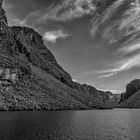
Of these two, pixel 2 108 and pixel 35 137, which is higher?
pixel 2 108

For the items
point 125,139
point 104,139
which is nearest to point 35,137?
point 104,139

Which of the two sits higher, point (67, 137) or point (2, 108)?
point (2, 108)

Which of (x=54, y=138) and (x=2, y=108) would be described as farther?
(x=2, y=108)

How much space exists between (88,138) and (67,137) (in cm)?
685

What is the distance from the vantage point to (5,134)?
2494 inches

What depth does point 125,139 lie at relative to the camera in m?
63.2

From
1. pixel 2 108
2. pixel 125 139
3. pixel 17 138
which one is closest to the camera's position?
pixel 17 138

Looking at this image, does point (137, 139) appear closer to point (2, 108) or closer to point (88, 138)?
point (88, 138)

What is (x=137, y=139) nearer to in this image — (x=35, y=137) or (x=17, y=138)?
(x=35, y=137)

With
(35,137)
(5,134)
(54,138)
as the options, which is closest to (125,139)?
(54,138)

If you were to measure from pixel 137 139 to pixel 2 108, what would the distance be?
540ft

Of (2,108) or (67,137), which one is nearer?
(67,137)

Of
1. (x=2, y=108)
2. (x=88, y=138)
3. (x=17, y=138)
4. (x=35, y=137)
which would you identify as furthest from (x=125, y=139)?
(x=2, y=108)

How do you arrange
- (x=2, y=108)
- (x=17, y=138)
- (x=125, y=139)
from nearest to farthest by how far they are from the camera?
(x=17, y=138) < (x=125, y=139) < (x=2, y=108)
